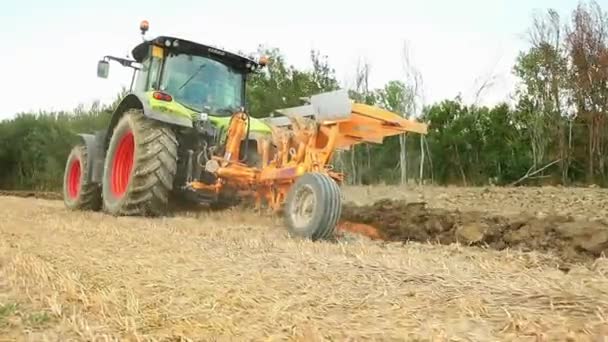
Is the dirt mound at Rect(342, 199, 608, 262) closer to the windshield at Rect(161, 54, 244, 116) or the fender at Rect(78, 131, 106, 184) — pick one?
the windshield at Rect(161, 54, 244, 116)

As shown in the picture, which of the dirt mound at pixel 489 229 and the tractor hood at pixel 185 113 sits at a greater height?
the tractor hood at pixel 185 113

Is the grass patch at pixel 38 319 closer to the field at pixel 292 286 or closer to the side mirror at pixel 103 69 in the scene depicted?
the field at pixel 292 286

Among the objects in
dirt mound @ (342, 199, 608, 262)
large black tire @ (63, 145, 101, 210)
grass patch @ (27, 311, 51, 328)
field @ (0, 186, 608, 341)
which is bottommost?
grass patch @ (27, 311, 51, 328)

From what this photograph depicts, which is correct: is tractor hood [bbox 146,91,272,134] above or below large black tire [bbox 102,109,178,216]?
above

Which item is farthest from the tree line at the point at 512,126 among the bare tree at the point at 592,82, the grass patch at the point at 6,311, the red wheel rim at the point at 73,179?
the grass patch at the point at 6,311

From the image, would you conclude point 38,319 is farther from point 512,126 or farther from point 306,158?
point 512,126

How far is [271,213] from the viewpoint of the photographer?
669 centimetres

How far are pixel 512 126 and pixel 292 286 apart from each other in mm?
20151

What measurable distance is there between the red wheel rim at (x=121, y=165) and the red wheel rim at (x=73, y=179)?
6.86ft

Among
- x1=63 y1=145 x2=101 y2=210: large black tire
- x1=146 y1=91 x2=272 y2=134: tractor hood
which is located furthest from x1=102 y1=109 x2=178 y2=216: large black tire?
x1=63 y1=145 x2=101 y2=210: large black tire

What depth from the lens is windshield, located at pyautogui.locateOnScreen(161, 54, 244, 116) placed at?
25.9ft

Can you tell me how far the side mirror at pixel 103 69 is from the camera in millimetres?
8391

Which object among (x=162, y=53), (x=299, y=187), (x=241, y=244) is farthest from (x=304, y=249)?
(x=162, y=53)

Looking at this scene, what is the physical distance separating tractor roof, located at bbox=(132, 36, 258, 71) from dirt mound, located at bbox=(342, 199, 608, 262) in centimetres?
258
